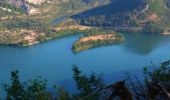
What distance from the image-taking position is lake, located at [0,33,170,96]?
3659cm

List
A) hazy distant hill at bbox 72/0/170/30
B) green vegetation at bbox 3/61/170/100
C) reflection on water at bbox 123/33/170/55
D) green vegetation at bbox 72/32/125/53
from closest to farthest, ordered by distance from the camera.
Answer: green vegetation at bbox 3/61/170/100
reflection on water at bbox 123/33/170/55
green vegetation at bbox 72/32/125/53
hazy distant hill at bbox 72/0/170/30

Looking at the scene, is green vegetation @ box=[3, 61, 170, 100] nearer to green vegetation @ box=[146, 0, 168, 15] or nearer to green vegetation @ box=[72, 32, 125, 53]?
green vegetation @ box=[72, 32, 125, 53]

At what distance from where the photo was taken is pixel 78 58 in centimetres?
4366

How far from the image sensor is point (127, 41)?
5400 cm

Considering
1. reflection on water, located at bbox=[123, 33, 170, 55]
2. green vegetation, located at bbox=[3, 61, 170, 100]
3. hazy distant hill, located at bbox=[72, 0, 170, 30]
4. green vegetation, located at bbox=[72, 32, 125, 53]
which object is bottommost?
green vegetation, located at bbox=[72, 32, 125, 53]

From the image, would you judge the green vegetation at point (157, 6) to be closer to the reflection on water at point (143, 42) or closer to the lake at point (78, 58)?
the reflection on water at point (143, 42)

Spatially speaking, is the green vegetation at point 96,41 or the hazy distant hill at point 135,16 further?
the hazy distant hill at point 135,16

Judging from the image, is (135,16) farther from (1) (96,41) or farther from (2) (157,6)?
(1) (96,41)

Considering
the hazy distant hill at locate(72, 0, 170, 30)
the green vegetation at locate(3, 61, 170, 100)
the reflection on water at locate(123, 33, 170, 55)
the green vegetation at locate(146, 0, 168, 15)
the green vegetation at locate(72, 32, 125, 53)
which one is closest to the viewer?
the green vegetation at locate(3, 61, 170, 100)

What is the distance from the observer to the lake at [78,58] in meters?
36.6

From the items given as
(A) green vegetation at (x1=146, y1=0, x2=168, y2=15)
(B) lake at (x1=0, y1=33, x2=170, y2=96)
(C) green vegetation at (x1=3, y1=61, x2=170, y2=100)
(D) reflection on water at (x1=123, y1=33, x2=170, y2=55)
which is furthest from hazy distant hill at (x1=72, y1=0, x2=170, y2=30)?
(C) green vegetation at (x1=3, y1=61, x2=170, y2=100)

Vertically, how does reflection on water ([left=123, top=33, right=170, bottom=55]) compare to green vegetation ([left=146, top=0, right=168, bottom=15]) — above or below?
below

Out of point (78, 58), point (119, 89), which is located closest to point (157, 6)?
point (78, 58)

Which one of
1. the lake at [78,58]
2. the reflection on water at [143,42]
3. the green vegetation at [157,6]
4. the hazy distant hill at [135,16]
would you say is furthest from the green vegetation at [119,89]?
the green vegetation at [157,6]
